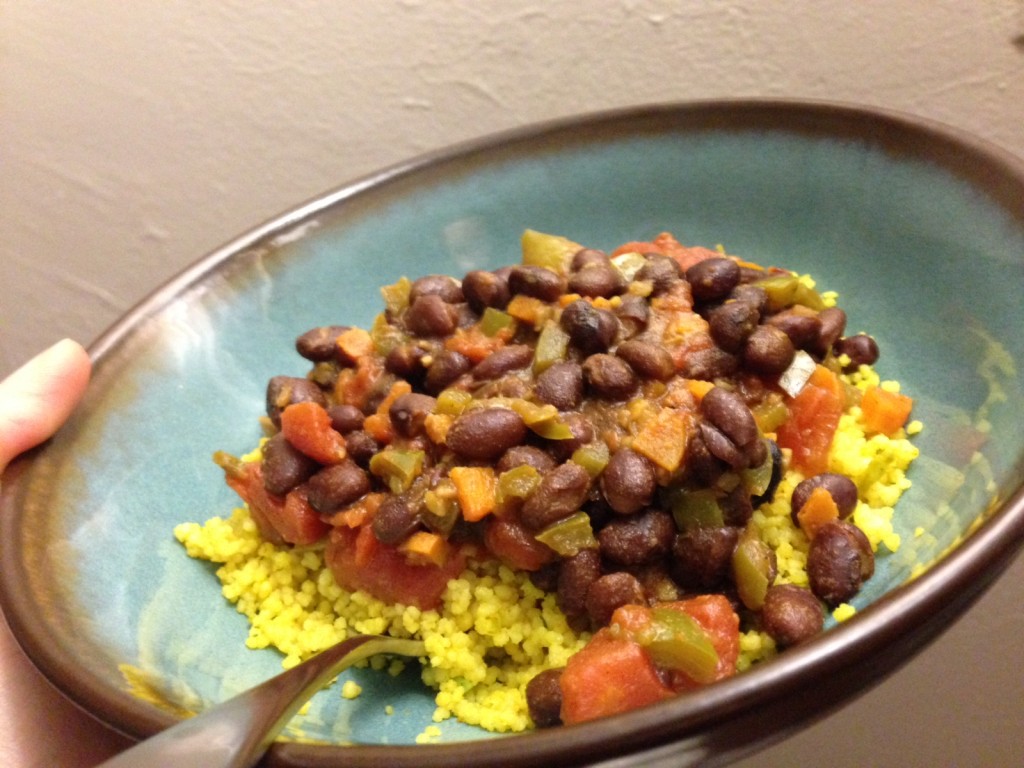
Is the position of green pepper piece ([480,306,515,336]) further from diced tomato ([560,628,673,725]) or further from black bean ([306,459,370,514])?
diced tomato ([560,628,673,725])

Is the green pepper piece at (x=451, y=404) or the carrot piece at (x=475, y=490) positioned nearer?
the carrot piece at (x=475, y=490)

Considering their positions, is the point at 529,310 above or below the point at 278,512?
above

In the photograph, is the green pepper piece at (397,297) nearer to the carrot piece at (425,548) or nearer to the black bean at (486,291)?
the black bean at (486,291)

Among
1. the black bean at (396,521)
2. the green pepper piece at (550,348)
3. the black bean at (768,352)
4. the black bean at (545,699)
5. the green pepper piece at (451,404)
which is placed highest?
the black bean at (768,352)

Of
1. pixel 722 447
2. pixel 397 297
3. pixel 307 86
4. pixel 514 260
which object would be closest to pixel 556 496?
pixel 722 447

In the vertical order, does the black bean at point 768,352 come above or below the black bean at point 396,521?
above

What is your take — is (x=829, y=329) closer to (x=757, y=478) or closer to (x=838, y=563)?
(x=757, y=478)

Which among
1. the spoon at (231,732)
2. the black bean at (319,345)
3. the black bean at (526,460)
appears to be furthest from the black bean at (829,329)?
the spoon at (231,732)

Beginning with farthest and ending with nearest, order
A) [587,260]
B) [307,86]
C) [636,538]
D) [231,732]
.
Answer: [307,86], [587,260], [636,538], [231,732]
